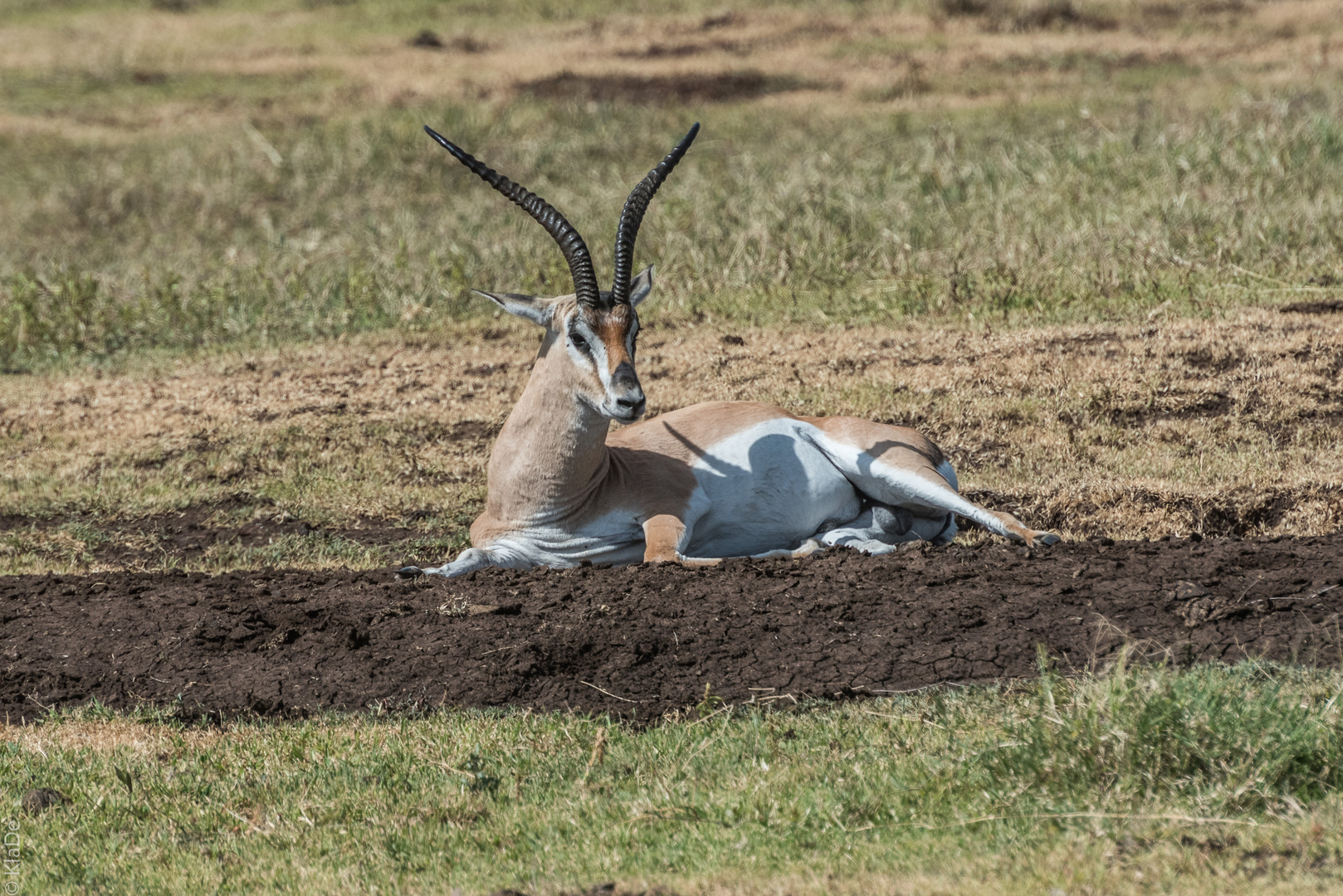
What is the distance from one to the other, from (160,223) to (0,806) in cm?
1702

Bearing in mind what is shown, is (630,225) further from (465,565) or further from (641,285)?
(465,565)

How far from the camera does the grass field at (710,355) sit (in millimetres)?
4578

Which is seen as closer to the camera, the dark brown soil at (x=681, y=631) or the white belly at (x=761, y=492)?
the dark brown soil at (x=681, y=631)

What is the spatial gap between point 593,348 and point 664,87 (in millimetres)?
Answer: 19667

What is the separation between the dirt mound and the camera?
25.5 meters

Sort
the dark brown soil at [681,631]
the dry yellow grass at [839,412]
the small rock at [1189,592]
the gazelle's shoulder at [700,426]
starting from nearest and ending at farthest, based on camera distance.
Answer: the dark brown soil at [681,631] < the small rock at [1189,592] < the gazelle's shoulder at [700,426] < the dry yellow grass at [839,412]

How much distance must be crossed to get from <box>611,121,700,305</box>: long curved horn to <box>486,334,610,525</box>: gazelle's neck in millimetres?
444

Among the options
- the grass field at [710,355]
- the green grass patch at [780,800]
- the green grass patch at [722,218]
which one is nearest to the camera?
the green grass patch at [780,800]

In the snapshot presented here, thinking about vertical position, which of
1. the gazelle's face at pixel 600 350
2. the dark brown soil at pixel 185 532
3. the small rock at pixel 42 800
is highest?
the gazelle's face at pixel 600 350

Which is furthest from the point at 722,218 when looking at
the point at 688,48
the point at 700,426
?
the point at 688,48

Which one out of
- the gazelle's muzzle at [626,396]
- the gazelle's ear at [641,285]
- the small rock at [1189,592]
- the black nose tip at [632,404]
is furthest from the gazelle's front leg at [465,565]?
the small rock at [1189,592]

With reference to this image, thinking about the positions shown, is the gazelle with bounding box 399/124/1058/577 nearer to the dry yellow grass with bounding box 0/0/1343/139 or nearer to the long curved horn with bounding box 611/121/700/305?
the long curved horn with bounding box 611/121/700/305

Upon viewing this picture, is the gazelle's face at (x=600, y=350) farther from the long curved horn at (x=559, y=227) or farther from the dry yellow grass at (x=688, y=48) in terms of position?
the dry yellow grass at (x=688, y=48)

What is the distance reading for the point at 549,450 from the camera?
7887 millimetres
